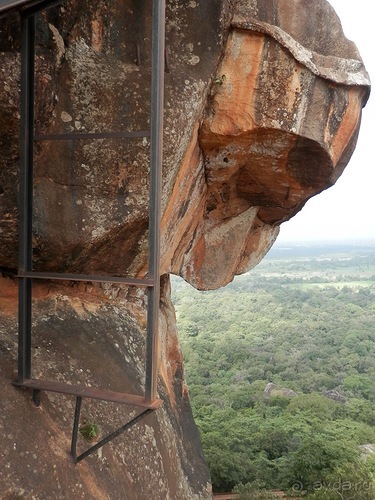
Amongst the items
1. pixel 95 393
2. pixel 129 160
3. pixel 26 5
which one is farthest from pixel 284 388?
pixel 26 5

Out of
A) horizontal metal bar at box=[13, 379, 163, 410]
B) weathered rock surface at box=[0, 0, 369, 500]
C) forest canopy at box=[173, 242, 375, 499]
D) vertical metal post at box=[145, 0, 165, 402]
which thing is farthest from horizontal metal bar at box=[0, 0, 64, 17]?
forest canopy at box=[173, 242, 375, 499]

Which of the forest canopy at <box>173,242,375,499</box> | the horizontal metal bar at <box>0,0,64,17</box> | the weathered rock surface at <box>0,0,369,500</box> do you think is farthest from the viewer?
the forest canopy at <box>173,242,375,499</box>

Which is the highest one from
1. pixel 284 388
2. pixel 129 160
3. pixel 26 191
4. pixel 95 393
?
pixel 129 160

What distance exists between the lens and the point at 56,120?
209 inches

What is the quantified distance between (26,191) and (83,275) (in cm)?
98

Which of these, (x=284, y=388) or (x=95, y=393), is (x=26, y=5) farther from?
(x=284, y=388)

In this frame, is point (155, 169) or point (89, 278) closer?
point (155, 169)

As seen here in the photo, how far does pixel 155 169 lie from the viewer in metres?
4.11

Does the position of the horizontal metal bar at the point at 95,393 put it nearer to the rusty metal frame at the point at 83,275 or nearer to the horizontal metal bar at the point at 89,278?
the rusty metal frame at the point at 83,275

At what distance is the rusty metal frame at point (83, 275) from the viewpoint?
4.08 metres

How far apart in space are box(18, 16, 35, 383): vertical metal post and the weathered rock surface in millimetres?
252

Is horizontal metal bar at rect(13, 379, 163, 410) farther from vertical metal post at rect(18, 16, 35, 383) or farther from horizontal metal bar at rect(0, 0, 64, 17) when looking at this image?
horizontal metal bar at rect(0, 0, 64, 17)

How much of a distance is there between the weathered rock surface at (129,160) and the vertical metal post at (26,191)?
252 millimetres

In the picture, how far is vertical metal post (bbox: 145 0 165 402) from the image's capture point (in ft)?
13.3
